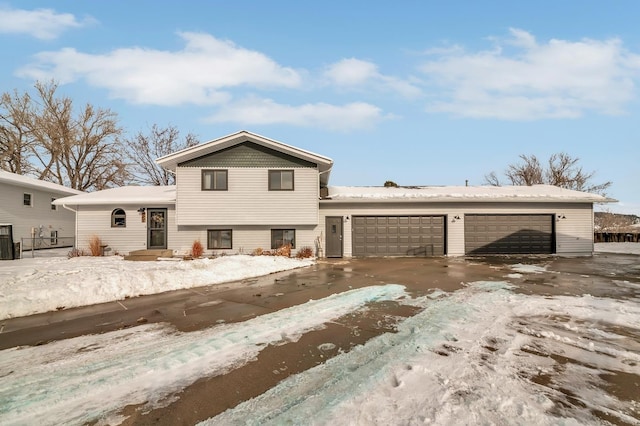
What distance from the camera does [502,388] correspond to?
2.97 m

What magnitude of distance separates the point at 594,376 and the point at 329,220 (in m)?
12.7

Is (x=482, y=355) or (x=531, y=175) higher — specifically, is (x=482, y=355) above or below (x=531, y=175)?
below

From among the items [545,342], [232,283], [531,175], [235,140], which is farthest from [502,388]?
[531,175]

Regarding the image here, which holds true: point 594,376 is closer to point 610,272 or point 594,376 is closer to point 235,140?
point 610,272

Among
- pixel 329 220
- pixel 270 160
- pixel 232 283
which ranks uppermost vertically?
pixel 270 160

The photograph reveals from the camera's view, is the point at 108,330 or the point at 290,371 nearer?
the point at 290,371

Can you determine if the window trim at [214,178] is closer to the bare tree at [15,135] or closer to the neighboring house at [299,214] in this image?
the neighboring house at [299,214]

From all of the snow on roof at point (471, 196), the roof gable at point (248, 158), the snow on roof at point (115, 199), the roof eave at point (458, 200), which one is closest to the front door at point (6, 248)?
the snow on roof at point (115, 199)

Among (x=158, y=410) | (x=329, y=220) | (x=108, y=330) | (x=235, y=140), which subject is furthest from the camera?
(x=329, y=220)

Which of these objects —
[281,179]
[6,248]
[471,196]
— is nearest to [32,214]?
[6,248]

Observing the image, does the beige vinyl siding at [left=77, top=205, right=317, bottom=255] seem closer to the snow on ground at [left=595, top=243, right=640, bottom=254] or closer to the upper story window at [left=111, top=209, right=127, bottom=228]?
the upper story window at [left=111, top=209, right=127, bottom=228]

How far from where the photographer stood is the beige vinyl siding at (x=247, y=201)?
1456 centimetres

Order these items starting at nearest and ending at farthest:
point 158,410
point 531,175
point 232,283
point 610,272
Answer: point 158,410
point 232,283
point 610,272
point 531,175

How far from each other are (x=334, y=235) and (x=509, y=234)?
356 inches
